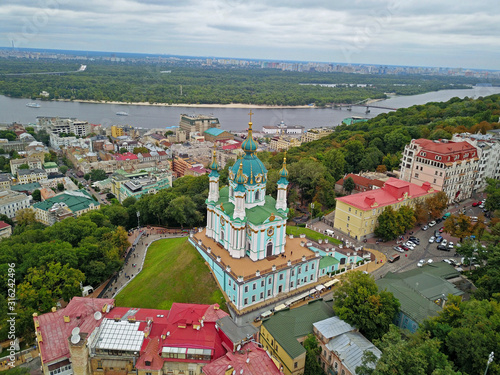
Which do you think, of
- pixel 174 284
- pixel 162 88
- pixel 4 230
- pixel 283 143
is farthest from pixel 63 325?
pixel 162 88

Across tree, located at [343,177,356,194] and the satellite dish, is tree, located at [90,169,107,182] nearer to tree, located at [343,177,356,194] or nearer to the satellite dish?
tree, located at [343,177,356,194]

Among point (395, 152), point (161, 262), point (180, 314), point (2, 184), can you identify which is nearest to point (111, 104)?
point (2, 184)

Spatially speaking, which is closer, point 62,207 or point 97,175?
point 62,207

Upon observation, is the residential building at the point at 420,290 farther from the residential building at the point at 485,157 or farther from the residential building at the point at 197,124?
the residential building at the point at 197,124

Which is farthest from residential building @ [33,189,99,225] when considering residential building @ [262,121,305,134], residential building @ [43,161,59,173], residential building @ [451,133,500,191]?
residential building @ [262,121,305,134]

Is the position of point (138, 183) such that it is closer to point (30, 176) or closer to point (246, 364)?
point (30, 176)

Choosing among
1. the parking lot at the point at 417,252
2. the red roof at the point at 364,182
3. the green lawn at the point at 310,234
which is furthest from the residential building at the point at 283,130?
the green lawn at the point at 310,234
